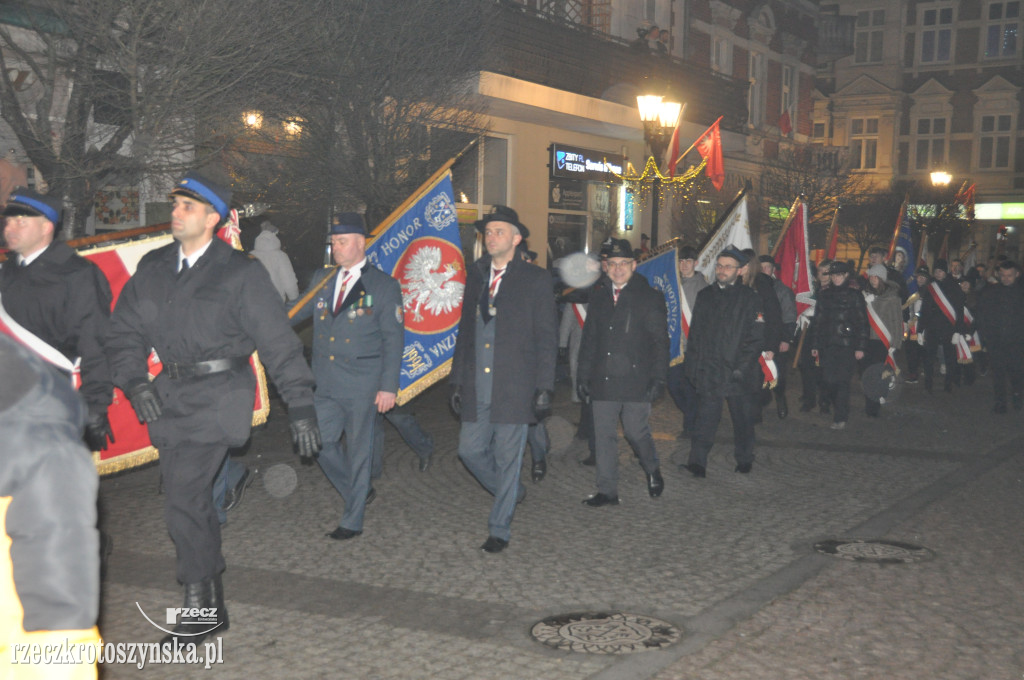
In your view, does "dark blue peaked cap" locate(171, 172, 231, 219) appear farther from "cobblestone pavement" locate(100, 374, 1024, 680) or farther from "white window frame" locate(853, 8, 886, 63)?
"white window frame" locate(853, 8, 886, 63)

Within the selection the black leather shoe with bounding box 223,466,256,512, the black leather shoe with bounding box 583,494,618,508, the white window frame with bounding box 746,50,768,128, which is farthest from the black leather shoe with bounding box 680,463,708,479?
the white window frame with bounding box 746,50,768,128

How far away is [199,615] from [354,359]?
6.87ft

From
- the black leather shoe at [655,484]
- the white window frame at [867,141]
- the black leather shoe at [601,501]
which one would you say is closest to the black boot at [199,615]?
the black leather shoe at [601,501]

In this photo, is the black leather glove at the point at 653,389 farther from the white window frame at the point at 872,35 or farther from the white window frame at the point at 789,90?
the white window frame at the point at 872,35

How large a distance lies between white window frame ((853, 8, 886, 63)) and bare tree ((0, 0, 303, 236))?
46.8 meters

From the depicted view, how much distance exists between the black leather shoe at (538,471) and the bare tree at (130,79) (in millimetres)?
4161

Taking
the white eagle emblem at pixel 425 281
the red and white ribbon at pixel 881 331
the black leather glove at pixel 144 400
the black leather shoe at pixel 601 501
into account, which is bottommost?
the black leather shoe at pixel 601 501

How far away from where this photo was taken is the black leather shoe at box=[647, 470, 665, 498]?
789cm

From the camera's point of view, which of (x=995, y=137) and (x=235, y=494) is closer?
(x=235, y=494)

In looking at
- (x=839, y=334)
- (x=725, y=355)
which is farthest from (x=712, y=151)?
(x=725, y=355)

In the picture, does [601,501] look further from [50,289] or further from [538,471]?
[50,289]

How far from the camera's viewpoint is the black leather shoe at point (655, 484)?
7895mm

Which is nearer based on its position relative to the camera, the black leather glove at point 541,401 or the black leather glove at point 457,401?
the black leather glove at point 541,401

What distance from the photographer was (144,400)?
181 inches
